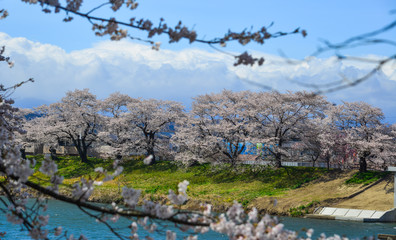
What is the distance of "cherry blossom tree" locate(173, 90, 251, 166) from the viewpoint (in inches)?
1357

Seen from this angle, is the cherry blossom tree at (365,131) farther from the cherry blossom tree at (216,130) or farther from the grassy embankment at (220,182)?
the cherry blossom tree at (216,130)

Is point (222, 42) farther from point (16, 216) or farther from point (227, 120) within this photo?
point (227, 120)

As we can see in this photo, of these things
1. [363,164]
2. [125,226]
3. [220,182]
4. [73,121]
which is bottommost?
[125,226]

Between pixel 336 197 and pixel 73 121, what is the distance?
26.2m

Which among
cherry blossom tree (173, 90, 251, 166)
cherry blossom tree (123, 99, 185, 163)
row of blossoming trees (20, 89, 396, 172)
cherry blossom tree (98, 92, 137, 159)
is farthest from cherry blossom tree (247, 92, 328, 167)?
cherry blossom tree (98, 92, 137, 159)

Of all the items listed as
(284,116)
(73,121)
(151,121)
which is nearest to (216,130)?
(284,116)

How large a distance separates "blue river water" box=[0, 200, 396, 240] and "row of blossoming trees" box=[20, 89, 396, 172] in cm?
1003

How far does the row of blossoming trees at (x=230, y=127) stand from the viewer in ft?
102

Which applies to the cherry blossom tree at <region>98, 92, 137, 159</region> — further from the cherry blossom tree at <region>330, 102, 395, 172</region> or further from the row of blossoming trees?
the cherry blossom tree at <region>330, 102, 395, 172</region>

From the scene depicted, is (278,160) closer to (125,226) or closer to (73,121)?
(125,226)

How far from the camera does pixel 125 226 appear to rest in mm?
17500

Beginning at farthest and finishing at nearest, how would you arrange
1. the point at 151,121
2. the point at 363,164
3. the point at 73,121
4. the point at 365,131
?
1. the point at 73,121
2. the point at 151,121
3. the point at 365,131
4. the point at 363,164

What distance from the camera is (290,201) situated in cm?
2519

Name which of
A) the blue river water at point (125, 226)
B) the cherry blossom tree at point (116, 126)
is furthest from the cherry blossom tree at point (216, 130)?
the blue river water at point (125, 226)
